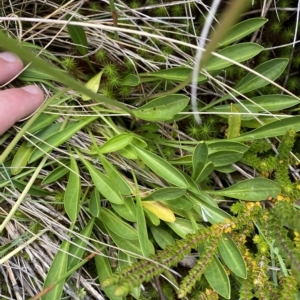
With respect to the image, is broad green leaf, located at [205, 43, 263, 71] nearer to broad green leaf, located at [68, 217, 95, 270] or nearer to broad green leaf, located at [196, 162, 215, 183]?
broad green leaf, located at [196, 162, 215, 183]

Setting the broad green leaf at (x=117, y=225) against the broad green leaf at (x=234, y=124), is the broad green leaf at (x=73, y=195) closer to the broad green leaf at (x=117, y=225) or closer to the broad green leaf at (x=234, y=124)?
the broad green leaf at (x=117, y=225)

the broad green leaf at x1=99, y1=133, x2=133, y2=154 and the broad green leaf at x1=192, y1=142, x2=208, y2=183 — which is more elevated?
the broad green leaf at x1=99, y1=133, x2=133, y2=154

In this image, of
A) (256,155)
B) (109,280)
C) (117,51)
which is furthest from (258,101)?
(109,280)

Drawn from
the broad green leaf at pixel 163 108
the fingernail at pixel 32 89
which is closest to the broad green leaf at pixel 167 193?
the broad green leaf at pixel 163 108

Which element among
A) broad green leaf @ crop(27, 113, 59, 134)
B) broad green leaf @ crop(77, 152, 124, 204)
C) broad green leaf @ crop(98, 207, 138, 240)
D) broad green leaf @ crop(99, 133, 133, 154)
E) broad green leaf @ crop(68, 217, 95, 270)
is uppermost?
broad green leaf @ crop(27, 113, 59, 134)

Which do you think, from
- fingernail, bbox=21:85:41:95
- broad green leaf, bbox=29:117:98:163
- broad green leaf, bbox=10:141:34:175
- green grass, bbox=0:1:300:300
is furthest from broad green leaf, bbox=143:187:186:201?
fingernail, bbox=21:85:41:95

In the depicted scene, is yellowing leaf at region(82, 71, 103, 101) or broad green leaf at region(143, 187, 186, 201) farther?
yellowing leaf at region(82, 71, 103, 101)

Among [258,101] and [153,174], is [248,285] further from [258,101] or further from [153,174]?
[258,101]
